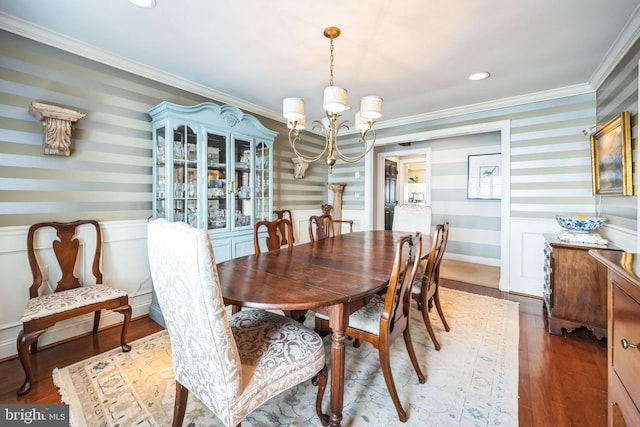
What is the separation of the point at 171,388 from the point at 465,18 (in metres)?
3.02

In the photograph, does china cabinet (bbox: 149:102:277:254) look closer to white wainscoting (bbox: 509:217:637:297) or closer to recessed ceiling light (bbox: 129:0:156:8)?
recessed ceiling light (bbox: 129:0:156:8)

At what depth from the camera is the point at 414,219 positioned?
3.40 m

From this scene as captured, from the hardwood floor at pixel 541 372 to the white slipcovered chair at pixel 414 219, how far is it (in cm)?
132

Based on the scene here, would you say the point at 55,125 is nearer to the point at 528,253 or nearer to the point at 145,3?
the point at 145,3

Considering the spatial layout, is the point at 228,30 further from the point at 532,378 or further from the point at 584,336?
the point at 584,336

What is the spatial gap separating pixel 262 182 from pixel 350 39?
1901 mm

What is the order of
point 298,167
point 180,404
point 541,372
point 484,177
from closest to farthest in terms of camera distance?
point 180,404, point 541,372, point 298,167, point 484,177

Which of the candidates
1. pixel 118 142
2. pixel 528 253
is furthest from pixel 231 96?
pixel 528 253

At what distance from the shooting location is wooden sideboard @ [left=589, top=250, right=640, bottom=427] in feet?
2.42

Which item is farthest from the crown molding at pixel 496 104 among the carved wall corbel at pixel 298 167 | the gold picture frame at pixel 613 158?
the carved wall corbel at pixel 298 167

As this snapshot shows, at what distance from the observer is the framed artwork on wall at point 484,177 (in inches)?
185

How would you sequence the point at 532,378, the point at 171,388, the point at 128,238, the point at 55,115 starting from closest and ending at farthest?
the point at 171,388, the point at 532,378, the point at 55,115, the point at 128,238

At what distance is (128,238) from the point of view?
8.50ft

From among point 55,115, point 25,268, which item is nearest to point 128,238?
point 25,268
